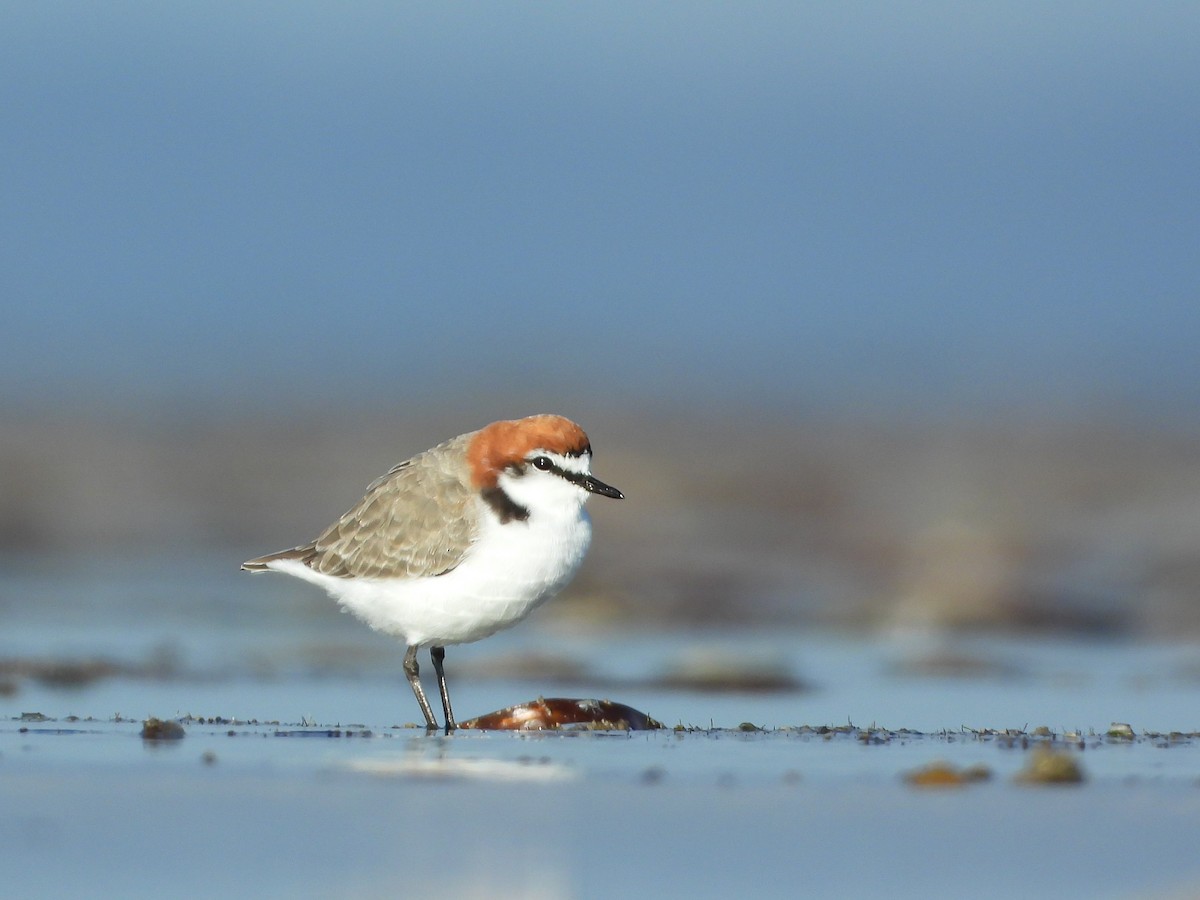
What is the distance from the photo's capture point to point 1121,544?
48.5 ft

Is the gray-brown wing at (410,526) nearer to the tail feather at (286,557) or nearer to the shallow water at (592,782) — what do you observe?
the tail feather at (286,557)

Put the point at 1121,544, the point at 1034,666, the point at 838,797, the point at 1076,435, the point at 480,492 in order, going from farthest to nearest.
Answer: the point at 1076,435
the point at 1121,544
the point at 1034,666
the point at 480,492
the point at 838,797

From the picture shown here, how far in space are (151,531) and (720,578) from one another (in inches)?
194

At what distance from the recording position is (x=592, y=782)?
232 inches

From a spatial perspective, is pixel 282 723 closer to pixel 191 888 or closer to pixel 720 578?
pixel 191 888

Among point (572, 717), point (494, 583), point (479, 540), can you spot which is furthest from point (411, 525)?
point (572, 717)

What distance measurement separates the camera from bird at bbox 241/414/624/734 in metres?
7.68

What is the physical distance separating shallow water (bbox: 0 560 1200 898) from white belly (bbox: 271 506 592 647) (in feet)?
1.49

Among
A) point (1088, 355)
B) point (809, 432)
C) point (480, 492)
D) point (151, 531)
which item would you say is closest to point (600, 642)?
point (480, 492)

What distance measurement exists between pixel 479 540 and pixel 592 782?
2050 millimetres

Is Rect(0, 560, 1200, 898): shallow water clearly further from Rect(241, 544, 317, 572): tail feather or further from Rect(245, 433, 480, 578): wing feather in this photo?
Rect(245, 433, 480, 578): wing feather

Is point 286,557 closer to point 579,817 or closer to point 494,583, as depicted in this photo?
point 494,583

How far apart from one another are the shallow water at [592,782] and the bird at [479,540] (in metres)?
0.45

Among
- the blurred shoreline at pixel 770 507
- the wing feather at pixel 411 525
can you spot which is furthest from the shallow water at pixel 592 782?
the blurred shoreline at pixel 770 507
